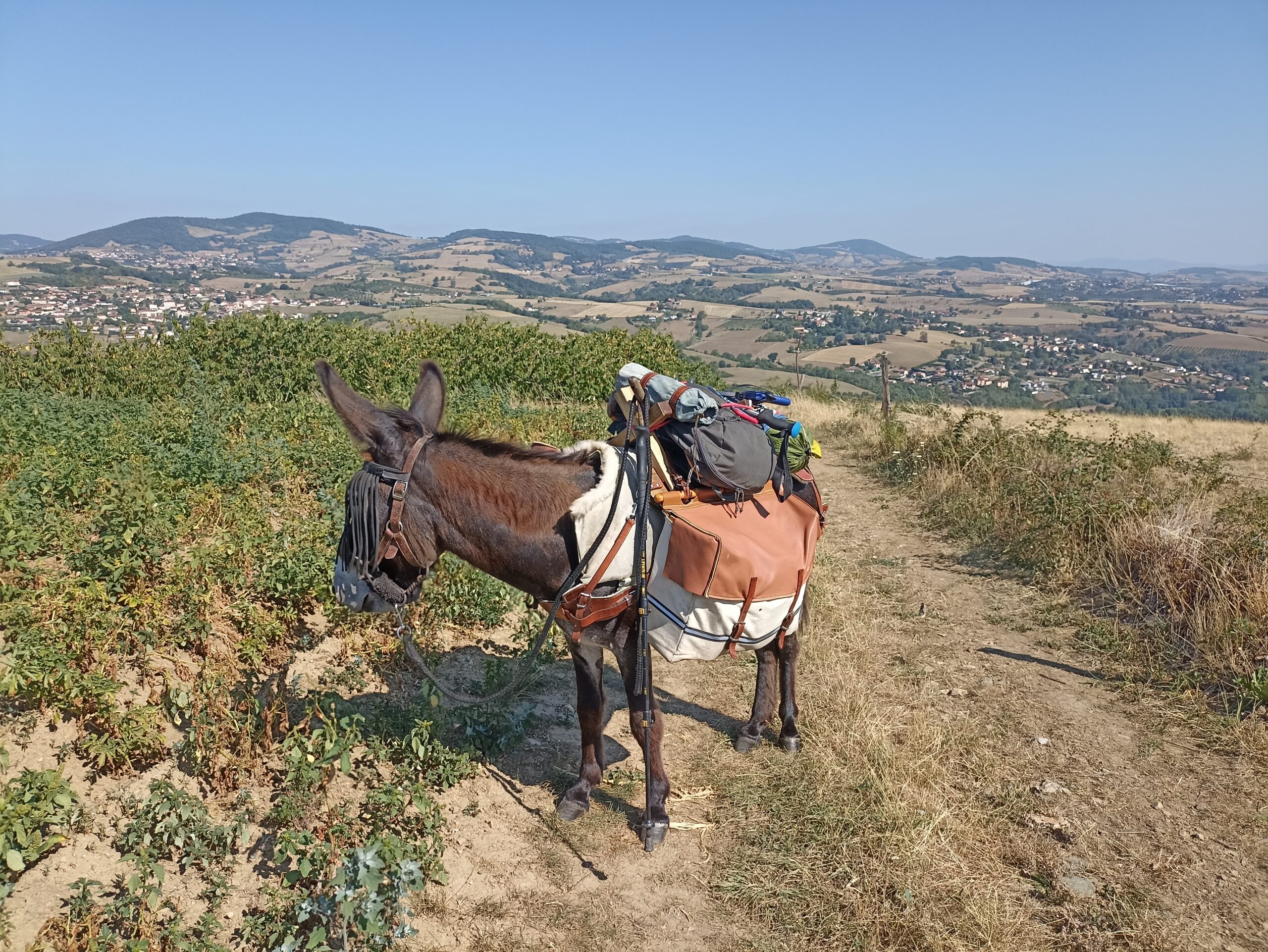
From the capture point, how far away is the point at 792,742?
14.8ft

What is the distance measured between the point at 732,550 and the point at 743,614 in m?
0.36

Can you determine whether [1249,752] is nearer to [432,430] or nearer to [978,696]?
[978,696]

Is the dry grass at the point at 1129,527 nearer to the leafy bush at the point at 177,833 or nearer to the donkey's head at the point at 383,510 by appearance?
the donkey's head at the point at 383,510

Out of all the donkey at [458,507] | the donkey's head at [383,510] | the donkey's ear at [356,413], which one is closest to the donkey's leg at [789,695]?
the donkey at [458,507]

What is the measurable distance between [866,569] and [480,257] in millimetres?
126435

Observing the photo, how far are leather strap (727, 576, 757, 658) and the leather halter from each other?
1597 mm

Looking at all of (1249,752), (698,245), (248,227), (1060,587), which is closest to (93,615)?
(1249,752)

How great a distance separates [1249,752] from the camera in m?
4.32

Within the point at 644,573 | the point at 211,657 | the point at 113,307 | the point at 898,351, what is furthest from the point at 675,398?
the point at 898,351

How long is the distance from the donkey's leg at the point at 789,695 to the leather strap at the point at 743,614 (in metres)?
0.94

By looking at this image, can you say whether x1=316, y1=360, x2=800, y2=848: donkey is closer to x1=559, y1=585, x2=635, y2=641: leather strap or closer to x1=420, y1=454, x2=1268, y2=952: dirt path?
x1=559, y1=585, x2=635, y2=641: leather strap

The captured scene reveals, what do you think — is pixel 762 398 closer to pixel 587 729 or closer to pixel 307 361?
pixel 587 729

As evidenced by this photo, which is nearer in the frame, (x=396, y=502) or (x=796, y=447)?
(x=396, y=502)

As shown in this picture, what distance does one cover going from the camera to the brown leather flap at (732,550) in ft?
11.1
